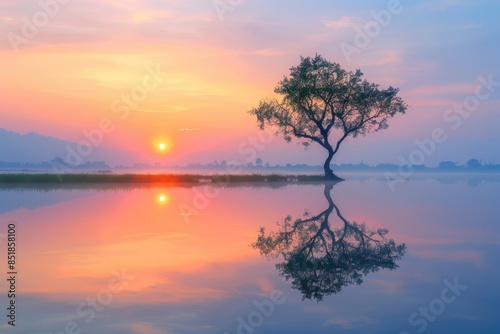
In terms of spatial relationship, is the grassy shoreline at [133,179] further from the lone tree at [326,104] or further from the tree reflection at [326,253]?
the tree reflection at [326,253]

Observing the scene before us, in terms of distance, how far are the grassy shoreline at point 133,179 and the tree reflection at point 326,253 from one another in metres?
44.1

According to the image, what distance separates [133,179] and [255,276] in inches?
2180

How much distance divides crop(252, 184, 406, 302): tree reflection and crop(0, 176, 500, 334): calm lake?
0.04m

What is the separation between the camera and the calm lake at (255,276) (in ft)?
29.1

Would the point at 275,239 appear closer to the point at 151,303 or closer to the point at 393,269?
the point at 393,269

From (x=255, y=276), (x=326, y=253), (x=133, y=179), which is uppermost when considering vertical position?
(x=133, y=179)

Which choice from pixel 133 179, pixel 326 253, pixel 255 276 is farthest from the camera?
pixel 133 179

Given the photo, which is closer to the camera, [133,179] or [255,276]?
[255,276]

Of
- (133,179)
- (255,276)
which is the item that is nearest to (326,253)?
(255,276)

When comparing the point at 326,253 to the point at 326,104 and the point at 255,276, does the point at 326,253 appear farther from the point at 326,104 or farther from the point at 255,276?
the point at 326,104

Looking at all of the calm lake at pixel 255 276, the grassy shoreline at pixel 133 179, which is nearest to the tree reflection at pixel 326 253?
the calm lake at pixel 255 276

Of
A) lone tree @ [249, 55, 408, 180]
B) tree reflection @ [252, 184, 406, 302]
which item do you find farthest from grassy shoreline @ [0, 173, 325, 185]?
tree reflection @ [252, 184, 406, 302]

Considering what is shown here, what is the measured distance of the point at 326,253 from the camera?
581 inches

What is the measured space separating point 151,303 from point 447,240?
38.8 feet
